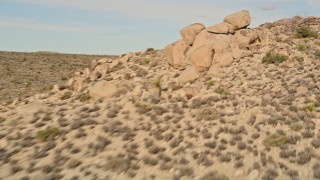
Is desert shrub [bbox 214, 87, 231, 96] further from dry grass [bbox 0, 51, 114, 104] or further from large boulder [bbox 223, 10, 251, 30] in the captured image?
dry grass [bbox 0, 51, 114, 104]

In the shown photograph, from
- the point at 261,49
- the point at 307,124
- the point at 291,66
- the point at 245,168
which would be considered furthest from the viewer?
the point at 261,49

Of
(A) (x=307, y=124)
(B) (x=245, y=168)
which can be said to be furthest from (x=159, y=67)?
(B) (x=245, y=168)

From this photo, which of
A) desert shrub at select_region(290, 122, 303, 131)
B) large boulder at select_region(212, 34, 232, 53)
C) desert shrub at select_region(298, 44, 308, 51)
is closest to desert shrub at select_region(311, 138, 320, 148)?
desert shrub at select_region(290, 122, 303, 131)

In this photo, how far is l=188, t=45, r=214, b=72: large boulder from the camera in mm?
28547

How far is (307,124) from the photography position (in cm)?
1973

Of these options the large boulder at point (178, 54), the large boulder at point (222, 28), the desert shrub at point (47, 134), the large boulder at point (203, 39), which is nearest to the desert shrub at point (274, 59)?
the large boulder at point (222, 28)

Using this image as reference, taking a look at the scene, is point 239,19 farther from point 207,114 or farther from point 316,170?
point 316,170

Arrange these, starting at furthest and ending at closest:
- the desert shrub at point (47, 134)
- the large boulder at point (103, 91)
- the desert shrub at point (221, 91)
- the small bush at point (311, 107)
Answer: the large boulder at point (103, 91) < the desert shrub at point (221, 91) < the small bush at point (311, 107) < the desert shrub at point (47, 134)

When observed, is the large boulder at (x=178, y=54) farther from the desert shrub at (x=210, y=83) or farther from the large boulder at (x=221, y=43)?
the desert shrub at (x=210, y=83)

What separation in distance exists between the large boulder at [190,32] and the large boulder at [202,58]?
2031mm

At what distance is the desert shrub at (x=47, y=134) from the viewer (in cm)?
2023

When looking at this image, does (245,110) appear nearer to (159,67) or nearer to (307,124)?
(307,124)

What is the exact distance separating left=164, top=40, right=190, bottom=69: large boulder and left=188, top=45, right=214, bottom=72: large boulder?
3.22ft

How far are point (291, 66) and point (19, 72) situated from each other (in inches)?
1667
